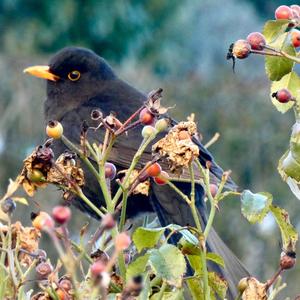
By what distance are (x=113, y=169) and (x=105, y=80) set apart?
343 centimetres

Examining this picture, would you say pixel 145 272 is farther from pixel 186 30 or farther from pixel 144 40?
pixel 186 30

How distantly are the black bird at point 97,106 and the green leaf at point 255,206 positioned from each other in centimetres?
219

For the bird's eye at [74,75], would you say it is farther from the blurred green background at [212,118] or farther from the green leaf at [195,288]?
the green leaf at [195,288]

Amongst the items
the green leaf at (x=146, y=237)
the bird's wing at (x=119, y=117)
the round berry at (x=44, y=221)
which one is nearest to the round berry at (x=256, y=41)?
the green leaf at (x=146, y=237)

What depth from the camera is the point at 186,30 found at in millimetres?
22516

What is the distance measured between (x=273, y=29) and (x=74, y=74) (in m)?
3.50

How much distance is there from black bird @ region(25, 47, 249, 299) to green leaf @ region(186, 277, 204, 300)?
2224 millimetres

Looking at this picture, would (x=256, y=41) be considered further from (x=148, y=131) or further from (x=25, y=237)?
(x=25, y=237)

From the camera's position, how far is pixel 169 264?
1820mm

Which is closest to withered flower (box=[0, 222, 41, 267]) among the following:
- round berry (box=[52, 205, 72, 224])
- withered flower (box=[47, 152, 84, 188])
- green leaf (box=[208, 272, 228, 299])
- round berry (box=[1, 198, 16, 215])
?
round berry (box=[1, 198, 16, 215])

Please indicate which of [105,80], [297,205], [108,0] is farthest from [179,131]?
[108,0]

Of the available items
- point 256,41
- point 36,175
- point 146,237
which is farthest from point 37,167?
point 256,41

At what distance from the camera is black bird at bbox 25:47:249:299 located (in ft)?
15.2

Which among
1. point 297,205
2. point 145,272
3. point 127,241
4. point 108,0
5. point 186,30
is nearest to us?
point 127,241
